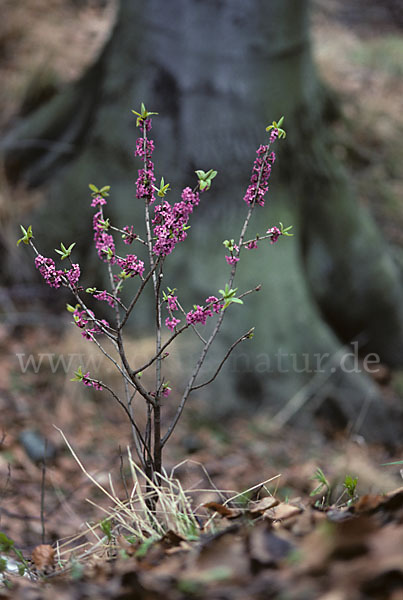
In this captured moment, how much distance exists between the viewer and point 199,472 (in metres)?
2.85

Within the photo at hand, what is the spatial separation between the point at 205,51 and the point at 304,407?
216cm

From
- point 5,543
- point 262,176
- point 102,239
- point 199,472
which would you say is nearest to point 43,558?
point 5,543

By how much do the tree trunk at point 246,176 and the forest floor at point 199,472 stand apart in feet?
1.07

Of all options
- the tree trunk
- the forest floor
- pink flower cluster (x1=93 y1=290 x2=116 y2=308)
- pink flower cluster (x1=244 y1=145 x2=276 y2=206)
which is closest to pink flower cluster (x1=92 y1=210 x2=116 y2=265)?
pink flower cluster (x1=93 y1=290 x2=116 y2=308)

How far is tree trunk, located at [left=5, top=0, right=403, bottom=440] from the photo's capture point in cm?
315

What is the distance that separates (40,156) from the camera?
3934mm

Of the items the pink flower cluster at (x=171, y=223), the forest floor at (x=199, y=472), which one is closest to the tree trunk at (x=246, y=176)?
the forest floor at (x=199, y=472)

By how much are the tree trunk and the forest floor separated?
12.9 inches

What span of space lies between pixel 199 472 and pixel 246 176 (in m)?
1.74

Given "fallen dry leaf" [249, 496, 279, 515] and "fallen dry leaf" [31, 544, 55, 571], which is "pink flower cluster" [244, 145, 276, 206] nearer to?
"fallen dry leaf" [249, 496, 279, 515]

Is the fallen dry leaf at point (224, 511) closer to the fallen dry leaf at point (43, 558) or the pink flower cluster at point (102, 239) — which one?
the fallen dry leaf at point (43, 558)

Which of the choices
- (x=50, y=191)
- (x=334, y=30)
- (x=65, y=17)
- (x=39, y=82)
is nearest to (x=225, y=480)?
(x=50, y=191)

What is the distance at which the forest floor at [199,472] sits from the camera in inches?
30.4

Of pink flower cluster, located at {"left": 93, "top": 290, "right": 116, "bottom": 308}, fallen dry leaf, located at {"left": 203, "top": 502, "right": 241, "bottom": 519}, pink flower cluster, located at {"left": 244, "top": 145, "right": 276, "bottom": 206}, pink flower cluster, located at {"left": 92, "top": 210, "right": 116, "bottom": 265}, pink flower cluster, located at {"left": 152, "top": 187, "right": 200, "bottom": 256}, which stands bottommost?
fallen dry leaf, located at {"left": 203, "top": 502, "right": 241, "bottom": 519}
